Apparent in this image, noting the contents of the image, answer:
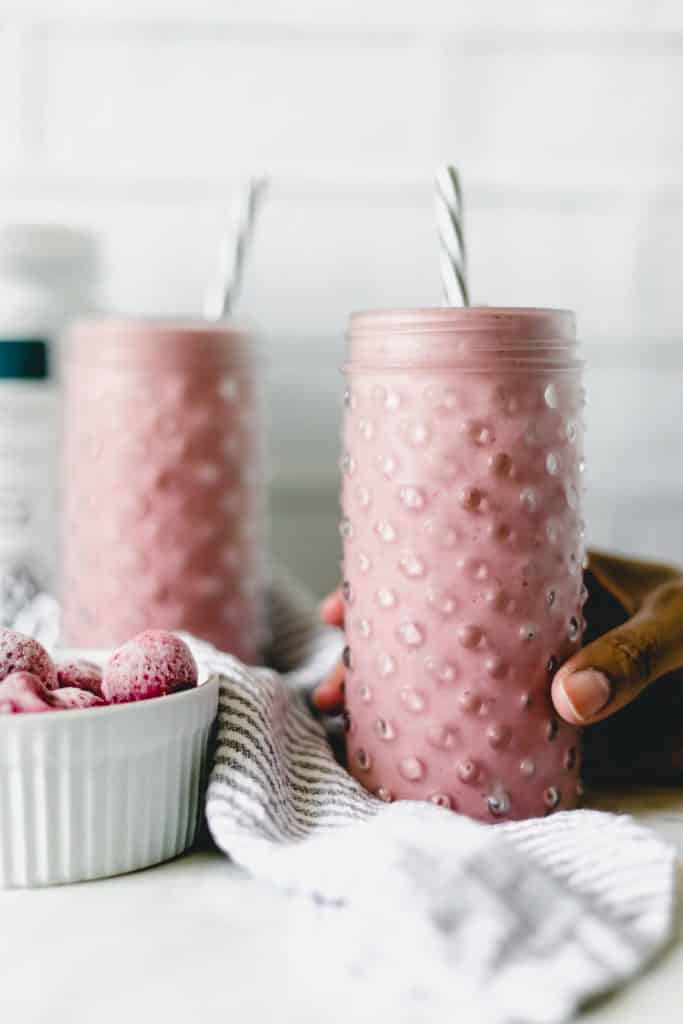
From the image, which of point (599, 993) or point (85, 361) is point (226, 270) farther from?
point (599, 993)

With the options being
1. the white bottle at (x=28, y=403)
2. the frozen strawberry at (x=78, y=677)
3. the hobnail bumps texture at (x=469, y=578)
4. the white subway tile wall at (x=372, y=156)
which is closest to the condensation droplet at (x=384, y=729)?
the hobnail bumps texture at (x=469, y=578)

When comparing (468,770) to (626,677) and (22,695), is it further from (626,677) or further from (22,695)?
(22,695)

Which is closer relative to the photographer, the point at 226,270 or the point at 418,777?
the point at 418,777

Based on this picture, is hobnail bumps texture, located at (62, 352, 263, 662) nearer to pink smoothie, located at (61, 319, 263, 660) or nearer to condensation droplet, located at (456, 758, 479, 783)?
pink smoothie, located at (61, 319, 263, 660)

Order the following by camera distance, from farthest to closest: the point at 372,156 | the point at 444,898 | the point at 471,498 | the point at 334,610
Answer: the point at 372,156 → the point at 334,610 → the point at 471,498 → the point at 444,898

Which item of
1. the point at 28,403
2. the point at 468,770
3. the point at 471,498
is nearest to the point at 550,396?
the point at 471,498

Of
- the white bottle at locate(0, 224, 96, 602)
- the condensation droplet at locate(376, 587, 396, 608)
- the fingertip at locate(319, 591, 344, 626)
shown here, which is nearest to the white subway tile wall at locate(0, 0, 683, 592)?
the white bottle at locate(0, 224, 96, 602)

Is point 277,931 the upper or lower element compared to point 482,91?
lower

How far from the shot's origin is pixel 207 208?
Result: 81cm

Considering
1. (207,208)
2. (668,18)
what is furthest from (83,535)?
(668,18)

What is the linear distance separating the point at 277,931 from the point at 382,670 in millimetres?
124

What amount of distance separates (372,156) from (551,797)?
0.47 metres

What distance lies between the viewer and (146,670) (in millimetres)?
450

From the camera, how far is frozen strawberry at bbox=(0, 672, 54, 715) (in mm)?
424
